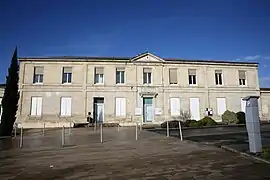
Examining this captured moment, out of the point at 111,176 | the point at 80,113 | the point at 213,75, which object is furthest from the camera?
the point at 213,75

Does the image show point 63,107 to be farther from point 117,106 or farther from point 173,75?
point 173,75

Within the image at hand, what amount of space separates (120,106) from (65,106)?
6.04 m

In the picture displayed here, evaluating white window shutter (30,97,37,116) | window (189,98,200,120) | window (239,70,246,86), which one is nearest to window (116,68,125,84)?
window (189,98,200,120)

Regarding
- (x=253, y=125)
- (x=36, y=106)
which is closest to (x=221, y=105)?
(x=36, y=106)

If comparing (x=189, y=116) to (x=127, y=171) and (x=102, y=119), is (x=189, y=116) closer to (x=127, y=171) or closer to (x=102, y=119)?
(x=102, y=119)

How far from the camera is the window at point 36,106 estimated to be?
24141mm

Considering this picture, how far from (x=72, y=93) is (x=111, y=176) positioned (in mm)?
21419

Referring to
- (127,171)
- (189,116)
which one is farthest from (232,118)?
(127,171)

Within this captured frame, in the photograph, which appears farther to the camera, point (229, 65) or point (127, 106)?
point (229, 65)

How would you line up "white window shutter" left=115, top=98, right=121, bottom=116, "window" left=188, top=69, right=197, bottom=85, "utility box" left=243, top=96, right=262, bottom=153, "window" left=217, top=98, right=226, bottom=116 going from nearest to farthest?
"utility box" left=243, top=96, right=262, bottom=153 < "white window shutter" left=115, top=98, right=121, bottom=116 < "window" left=217, top=98, right=226, bottom=116 < "window" left=188, top=69, right=197, bottom=85

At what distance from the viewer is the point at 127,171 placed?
4.78 m

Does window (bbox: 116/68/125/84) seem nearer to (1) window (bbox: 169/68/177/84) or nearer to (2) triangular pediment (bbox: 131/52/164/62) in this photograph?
(2) triangular pediment (bbox: 131/52/164/62)

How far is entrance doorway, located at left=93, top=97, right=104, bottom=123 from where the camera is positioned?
82.1ft

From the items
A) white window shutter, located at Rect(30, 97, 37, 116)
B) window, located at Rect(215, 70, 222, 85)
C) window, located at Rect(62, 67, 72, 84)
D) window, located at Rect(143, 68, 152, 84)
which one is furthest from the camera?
window, located at Rect(215, 70, 222, 85)
